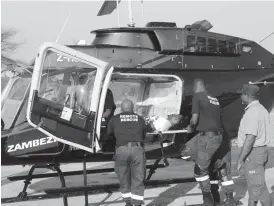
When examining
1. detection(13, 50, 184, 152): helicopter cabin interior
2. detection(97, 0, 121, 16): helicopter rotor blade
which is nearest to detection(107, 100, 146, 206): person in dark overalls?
detection(13, 50, 184, 152): helicopter cabin interior

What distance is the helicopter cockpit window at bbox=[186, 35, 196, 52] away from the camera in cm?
884

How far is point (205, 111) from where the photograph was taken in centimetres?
761

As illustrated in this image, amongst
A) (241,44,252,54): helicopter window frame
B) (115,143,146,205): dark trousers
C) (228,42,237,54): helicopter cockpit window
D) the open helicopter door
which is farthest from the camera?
(241,44,252,54): helicopter window frame

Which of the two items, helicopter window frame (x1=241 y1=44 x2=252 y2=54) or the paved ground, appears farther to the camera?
helicopter window frame (x1=241 y1=44 x2=252 y2=54)

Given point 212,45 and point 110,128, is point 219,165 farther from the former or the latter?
point 212,45

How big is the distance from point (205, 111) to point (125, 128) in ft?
4.51

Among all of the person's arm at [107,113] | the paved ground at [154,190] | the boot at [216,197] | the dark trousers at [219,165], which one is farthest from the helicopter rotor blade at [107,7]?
the boot at [216,197]

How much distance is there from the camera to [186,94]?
838 cm

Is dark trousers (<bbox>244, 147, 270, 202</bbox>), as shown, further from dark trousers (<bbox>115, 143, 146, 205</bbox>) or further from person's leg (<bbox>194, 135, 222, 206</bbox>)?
dark trousers (<bbox>115, 143, 146, 205</bbox>)

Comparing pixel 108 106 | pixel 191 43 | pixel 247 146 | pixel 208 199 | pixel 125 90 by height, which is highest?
pixel 191 43

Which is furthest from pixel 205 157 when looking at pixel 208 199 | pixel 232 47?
pixel 232 47

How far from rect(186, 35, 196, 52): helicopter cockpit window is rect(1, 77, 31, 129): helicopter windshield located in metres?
3.04

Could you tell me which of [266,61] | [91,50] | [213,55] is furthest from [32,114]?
[266,61]

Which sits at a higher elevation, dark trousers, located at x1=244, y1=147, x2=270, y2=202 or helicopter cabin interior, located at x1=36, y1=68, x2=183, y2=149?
helicopter cabin interior, located at x1=36, y1=68, x2=183, y2=149
